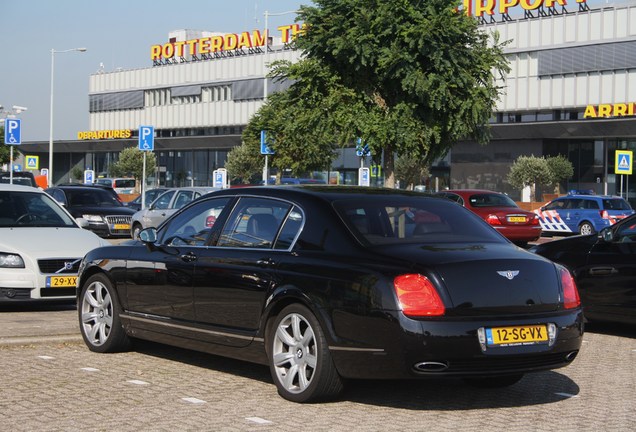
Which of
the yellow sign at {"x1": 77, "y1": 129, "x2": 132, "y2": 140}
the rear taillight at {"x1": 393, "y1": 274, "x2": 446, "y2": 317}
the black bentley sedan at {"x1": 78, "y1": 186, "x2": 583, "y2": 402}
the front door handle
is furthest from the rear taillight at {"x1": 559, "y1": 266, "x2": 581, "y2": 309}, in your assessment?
the yellow sign at {"x1": 77, "y1": 129, "x2": 132, "y2": 140}

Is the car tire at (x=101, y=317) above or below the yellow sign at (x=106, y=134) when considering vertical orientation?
below

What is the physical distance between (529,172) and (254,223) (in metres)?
58.2

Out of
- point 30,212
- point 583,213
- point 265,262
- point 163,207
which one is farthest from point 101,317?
point 583,213

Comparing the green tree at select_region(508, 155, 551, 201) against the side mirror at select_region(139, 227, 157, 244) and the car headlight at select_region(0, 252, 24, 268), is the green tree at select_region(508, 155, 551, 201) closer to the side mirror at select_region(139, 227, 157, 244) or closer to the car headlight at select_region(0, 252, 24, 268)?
the car headlight at select_region(0, 252, 24, 268)

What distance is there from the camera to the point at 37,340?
33.6 feet

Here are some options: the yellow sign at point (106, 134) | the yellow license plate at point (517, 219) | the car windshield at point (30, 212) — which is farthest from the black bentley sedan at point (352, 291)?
the yellow sign at point (106, 134)

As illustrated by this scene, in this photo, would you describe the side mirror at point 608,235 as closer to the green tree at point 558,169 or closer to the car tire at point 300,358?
the car tire at point 300,358

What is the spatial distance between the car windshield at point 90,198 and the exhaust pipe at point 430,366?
958 inches

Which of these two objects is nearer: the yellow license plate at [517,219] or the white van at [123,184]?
the yellow license plate at [517,219]

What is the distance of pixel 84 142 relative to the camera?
334 ft

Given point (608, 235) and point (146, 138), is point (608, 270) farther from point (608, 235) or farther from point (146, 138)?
point (146, 138)

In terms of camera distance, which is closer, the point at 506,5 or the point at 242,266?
the point at 242,266

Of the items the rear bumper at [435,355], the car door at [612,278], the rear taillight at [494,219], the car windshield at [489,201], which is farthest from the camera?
the car windshield at [489,201]

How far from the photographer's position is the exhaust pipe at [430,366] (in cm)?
696
